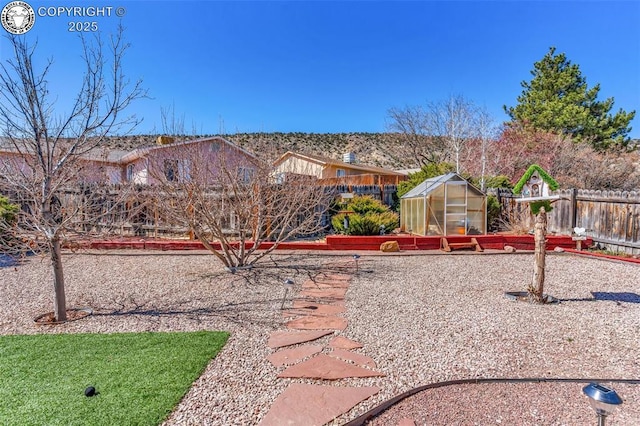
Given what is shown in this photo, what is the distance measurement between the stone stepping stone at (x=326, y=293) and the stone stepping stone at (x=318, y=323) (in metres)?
0.94

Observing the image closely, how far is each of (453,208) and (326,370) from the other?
339 inches

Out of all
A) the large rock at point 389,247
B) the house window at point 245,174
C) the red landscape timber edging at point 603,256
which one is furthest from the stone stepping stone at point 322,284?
the red landscape timber edging at point 603,256

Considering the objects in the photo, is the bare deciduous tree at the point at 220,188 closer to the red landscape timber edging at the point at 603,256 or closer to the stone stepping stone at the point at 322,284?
the stone stepping stone at the point at 322,284

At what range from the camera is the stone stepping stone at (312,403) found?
2527 millimetres

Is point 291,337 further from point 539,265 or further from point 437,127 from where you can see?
point 437,127

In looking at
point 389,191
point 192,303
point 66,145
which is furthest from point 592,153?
point 66,145

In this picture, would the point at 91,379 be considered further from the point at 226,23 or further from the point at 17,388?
the point at 226,23

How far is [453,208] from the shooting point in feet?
34.9

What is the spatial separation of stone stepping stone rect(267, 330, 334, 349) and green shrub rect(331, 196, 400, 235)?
22.0 ft

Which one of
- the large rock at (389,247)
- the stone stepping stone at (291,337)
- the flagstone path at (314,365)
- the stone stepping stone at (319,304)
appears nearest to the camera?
the flagstone path at (314,365)

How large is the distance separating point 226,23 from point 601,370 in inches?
457

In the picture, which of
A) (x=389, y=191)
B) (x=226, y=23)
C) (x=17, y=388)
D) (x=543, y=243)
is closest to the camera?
(x=17, y=388)

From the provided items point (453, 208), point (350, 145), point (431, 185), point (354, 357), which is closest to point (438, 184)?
point (431, 185)

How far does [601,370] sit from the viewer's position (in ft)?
10.6
